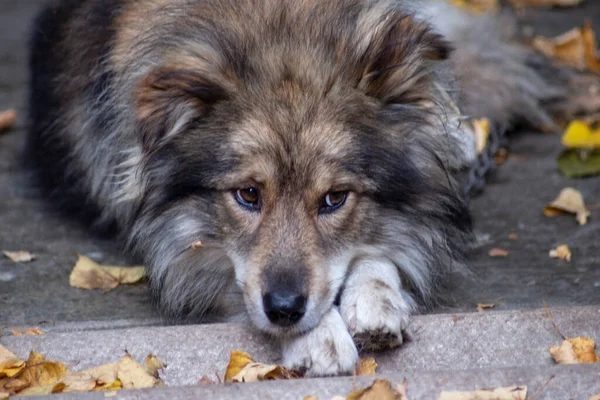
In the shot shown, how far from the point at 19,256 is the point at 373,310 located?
198 cm

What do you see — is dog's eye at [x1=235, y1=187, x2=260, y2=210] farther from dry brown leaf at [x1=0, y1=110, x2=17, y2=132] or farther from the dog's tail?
dry brown leaf at [x1=0, y1=110, x2=17, y2=132]

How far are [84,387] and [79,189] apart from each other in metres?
1.93

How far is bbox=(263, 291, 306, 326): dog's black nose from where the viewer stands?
3.23 metres

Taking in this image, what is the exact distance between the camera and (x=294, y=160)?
3.43 metres

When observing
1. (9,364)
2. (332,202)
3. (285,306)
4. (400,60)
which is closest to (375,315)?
(285,306)

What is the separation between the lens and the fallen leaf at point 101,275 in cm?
421

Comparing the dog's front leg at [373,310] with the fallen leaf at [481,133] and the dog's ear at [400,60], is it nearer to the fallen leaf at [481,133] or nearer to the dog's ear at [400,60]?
the dog's ear at [400,60]

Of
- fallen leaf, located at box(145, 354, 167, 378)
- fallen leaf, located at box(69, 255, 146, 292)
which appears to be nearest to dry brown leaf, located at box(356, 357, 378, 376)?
fallen leaf, located at box(145, 354, 167, 378)

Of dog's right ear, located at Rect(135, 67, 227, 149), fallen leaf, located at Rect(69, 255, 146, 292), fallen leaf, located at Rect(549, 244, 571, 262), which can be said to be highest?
dog's right ear, located at Rect(135, 67, 227, 149)

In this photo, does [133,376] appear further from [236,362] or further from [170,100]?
[170,100]

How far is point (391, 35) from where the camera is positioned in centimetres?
366

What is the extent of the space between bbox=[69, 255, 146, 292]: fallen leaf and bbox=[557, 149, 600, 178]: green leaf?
2518 mm

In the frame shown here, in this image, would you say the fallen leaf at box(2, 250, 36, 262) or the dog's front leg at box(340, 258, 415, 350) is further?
the fallen leaf at box(2, 250, 36, 262)

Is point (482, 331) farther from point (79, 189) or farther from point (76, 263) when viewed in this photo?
point (79, 189)
